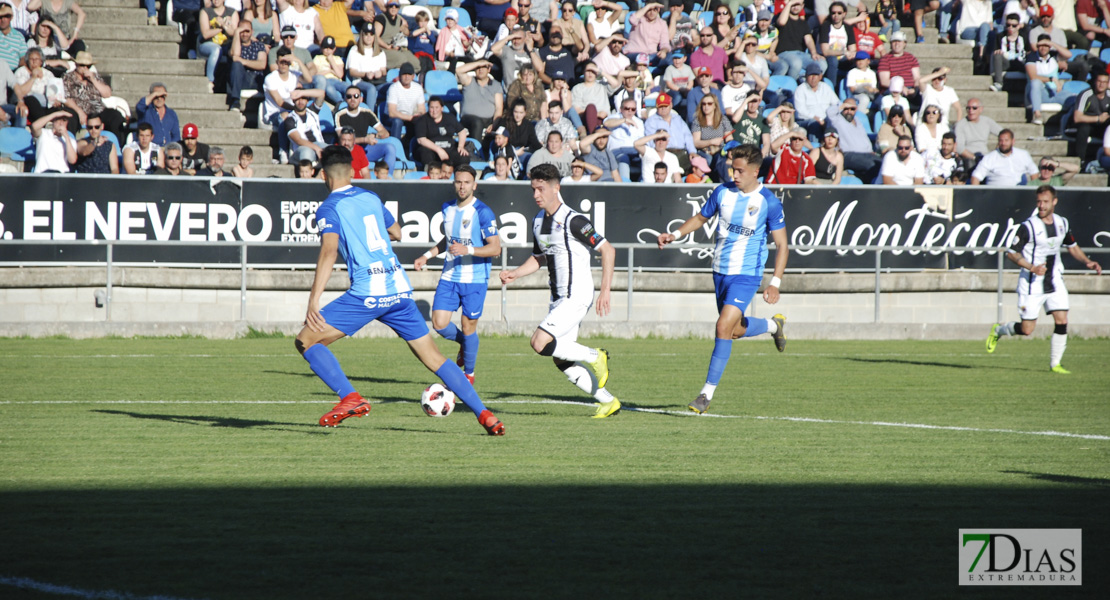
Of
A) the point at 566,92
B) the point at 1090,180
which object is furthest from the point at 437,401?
the point at 1090,180

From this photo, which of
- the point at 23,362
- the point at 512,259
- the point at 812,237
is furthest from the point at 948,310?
the point at 23,362

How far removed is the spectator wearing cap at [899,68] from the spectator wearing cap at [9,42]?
16.4m

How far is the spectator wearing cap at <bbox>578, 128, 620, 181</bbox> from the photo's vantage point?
2075 centimetres

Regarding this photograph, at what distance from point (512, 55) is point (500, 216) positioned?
13.9 ft

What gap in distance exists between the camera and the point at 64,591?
441 centimetres

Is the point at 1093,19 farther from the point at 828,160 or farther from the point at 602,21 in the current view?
the point at 602,21

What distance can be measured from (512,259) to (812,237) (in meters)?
5.35

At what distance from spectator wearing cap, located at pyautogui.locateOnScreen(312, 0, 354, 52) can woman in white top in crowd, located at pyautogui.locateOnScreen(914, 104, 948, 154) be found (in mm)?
11131

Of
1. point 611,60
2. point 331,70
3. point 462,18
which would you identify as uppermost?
point 462,18

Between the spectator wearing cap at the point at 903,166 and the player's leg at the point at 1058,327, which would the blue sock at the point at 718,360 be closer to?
the player's leg at the point at 1058,327

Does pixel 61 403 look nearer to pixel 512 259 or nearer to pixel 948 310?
pixel 512 259

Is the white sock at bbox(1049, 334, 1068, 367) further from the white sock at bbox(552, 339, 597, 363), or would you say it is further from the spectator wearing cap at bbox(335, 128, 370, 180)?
the spectator wearing cap at bbox(335, 128, 370, 180)

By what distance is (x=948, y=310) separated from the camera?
20.5m

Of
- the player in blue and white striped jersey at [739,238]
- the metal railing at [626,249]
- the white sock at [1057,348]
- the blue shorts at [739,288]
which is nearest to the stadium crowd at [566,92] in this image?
the metal railing at [626,249]
